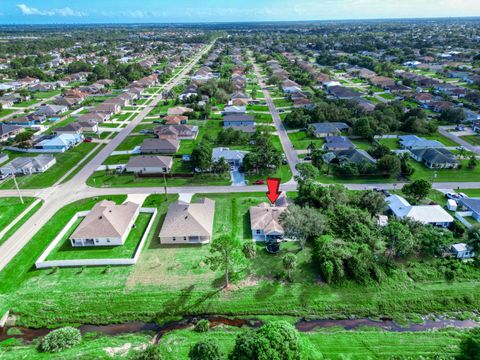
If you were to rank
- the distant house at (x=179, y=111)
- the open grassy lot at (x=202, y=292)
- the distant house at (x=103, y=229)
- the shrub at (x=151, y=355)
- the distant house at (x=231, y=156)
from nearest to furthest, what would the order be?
the shrub at (x=151, y=355) → the open grassy lot at (x=202, y=292) → the distant house at (x=103, y=229) → the distant house at (x=231, y=156) → the distant house at (x=179, y=111)

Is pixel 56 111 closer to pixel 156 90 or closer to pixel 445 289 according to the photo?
pixel 156 90

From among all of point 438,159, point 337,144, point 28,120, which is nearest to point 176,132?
point 337,144

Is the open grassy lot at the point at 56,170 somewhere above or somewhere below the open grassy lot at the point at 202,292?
below

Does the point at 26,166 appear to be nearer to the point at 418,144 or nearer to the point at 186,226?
the point at 186,226

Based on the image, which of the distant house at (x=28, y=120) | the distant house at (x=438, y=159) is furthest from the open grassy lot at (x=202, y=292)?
the distant house at (x=28, y=120)

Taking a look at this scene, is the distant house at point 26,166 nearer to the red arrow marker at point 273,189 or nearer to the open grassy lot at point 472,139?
the red arrow marker at point 273,189

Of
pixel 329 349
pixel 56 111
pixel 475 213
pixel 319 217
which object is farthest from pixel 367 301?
pixel 56 111
